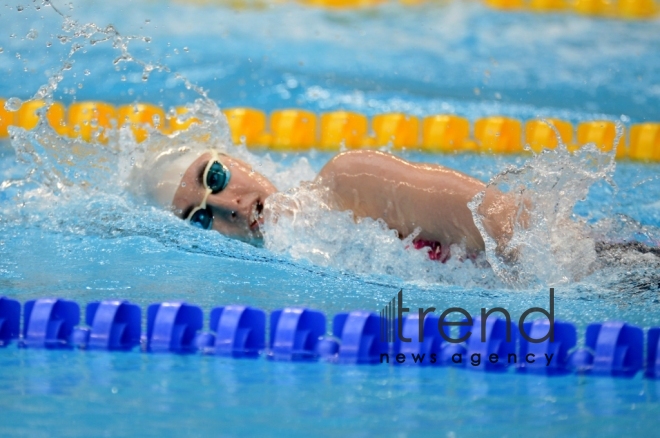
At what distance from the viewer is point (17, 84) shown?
6480 millimetres

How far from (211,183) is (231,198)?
81 mm

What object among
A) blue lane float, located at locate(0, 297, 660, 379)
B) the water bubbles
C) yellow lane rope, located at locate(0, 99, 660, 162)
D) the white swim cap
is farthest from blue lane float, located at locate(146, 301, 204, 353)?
yellow lane rope, located at locate(0, 99, 660, 162)

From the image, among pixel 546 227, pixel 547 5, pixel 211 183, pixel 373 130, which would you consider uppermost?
pixel 547 5

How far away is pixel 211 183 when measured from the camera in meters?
2.81

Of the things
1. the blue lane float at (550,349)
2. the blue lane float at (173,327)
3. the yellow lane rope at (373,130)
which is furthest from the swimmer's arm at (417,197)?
the yellow lane rope at (373,130)

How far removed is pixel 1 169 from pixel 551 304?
3546 mm

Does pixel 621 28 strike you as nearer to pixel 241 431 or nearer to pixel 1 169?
pixel 1 169

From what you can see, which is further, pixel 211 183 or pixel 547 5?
pixel 547 5

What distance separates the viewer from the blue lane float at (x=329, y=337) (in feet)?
6.59

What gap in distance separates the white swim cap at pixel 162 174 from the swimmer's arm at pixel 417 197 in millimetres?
504

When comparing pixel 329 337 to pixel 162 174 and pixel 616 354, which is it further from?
pixel 162 174

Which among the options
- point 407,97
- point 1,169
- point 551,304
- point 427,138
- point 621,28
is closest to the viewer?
point 551,304

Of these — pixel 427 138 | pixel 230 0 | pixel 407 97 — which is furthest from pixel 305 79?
pixel 230 0

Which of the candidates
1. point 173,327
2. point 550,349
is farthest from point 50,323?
point 550,349
